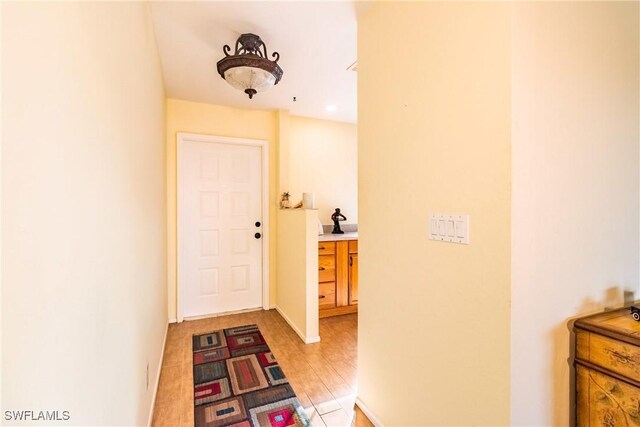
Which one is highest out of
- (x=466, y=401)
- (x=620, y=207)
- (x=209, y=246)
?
(x=620, y=207)

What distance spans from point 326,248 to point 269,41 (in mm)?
1979

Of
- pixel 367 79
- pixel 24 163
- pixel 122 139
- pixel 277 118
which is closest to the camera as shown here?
pixel 24 163

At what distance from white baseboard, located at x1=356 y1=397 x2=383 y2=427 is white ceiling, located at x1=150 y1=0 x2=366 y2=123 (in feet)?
7.58

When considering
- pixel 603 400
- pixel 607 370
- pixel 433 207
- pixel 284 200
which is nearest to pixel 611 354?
pixel 607 370

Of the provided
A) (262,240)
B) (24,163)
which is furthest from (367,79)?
(262,240)

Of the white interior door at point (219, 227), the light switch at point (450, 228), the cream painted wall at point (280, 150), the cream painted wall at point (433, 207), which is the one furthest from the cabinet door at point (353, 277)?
the light switch at point (450, 228)

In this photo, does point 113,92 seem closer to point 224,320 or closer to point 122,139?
point 122,139

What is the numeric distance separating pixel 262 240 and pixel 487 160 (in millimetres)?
2777

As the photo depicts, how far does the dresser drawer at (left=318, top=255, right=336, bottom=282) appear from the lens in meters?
3.09

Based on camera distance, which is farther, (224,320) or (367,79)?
(224,320)

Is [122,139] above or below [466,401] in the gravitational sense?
above

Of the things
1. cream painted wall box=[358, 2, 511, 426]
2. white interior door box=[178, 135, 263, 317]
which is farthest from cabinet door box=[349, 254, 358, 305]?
cream painted wall box=[358, 2, 511, 426]

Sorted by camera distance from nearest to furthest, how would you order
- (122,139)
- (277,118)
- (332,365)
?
(122,139), (332,365), (277,118)

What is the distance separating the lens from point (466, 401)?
3.62 ft
